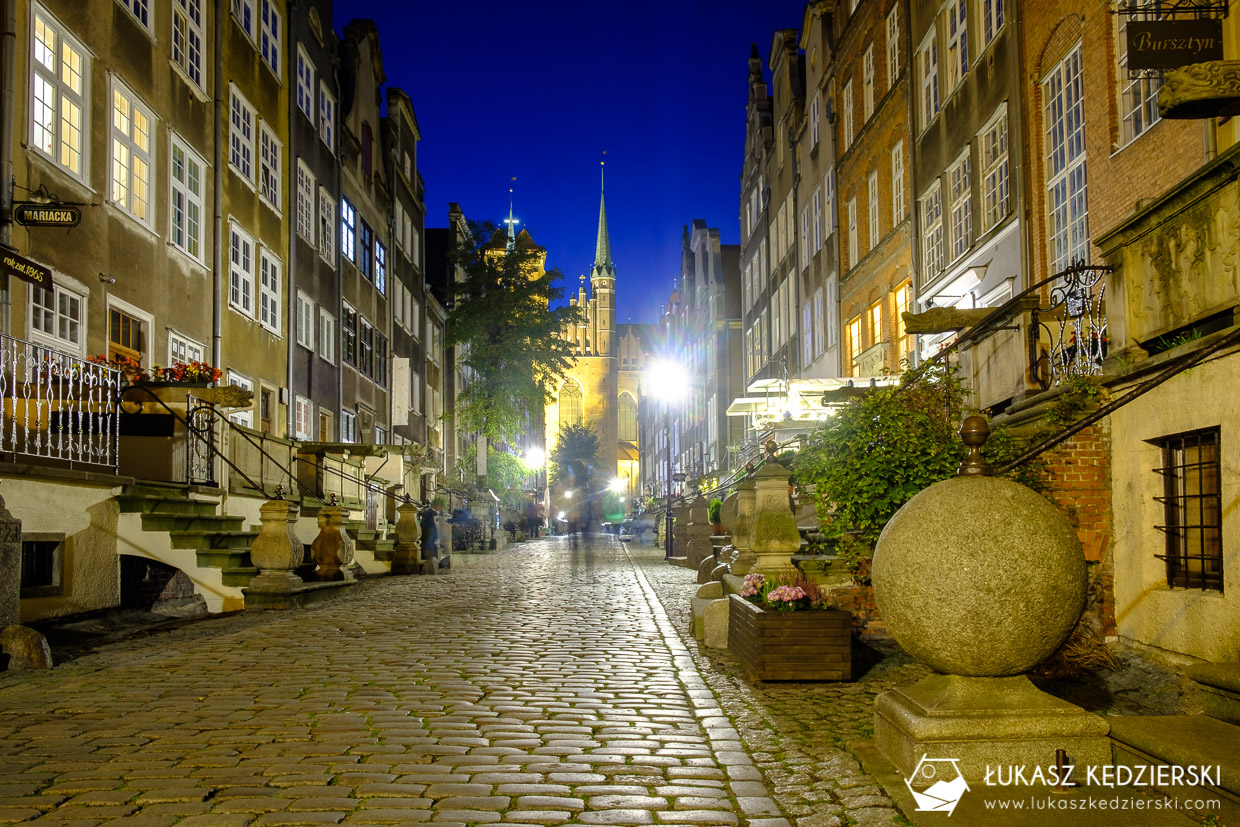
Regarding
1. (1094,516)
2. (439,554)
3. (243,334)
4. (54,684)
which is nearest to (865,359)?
(439,554)

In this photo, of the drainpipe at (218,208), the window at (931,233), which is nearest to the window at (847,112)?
the window at (931,233)

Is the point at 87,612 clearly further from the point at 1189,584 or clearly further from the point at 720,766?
the point at 1189,584

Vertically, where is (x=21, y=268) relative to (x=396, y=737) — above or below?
above

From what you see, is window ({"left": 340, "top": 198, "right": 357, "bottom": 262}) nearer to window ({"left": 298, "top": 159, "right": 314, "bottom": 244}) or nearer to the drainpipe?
window ({"left": 298, "top": 159, "right": 314, "bottom": 244})

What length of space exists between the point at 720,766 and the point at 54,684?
16.7 feet

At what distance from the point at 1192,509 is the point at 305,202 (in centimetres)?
2268

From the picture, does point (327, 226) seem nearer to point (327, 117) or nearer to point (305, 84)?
point (327, 117)

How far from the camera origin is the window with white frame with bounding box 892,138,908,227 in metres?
22.4

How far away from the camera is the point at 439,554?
22.9 m

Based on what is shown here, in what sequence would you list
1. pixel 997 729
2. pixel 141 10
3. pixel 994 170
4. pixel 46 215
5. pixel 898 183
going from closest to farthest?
1. pixel 997 729
2. pixel 46 215
3. pixel 141 10
4. pixel 994 170
5. pixel 898 183

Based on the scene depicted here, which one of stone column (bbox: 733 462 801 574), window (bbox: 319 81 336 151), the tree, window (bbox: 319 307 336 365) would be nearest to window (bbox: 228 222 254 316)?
window (bbox: 319 307 336 365)

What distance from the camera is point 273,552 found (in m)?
12.8

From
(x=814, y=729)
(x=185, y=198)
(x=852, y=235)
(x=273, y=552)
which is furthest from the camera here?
(x=852, y=235)

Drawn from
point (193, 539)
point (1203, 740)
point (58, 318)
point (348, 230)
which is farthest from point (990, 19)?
point (348, 230)
